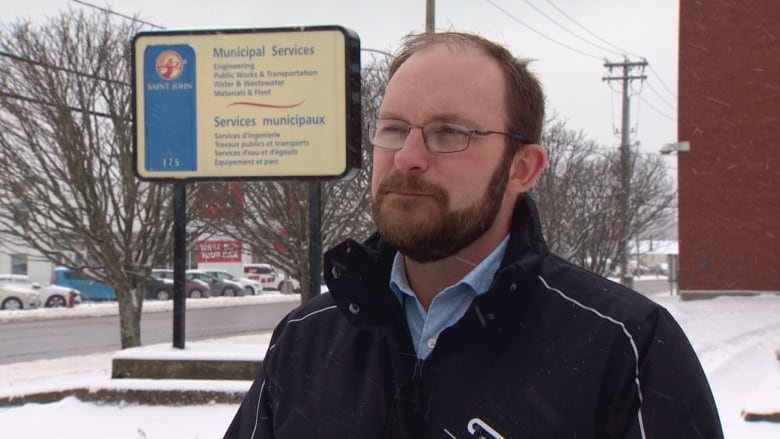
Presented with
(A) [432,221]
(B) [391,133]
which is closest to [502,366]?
(A) [432,221]

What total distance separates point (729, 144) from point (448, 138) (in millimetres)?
21468

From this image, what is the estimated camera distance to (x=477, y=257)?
75.9 inches

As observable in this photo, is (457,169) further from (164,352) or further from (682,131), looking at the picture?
(682,131)

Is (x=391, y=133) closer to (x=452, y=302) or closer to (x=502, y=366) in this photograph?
(x=452, y=302)

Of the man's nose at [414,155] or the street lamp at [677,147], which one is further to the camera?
the street lamp at [677,147]

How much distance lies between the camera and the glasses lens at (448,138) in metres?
1.83

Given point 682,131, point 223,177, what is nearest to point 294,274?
point 223,177

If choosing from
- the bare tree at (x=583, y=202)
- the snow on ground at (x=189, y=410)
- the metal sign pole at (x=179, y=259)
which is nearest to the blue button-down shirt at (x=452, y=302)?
the snow on ground at (x=189, y=410)

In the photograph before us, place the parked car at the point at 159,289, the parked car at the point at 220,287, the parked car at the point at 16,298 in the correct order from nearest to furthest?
the parked car at the point at 16,298, the parked car at the point at 159,289, the parked car at the point at 220,287

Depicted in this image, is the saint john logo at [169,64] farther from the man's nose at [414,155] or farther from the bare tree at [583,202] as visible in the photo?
the bare tree at [583,202]

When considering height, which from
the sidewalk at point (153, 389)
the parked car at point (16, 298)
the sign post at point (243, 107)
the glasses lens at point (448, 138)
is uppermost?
the sign post at point (243, 107)

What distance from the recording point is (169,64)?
8.00 meters

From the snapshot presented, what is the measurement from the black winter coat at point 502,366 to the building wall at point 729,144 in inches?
835

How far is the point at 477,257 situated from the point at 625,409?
500 mm
